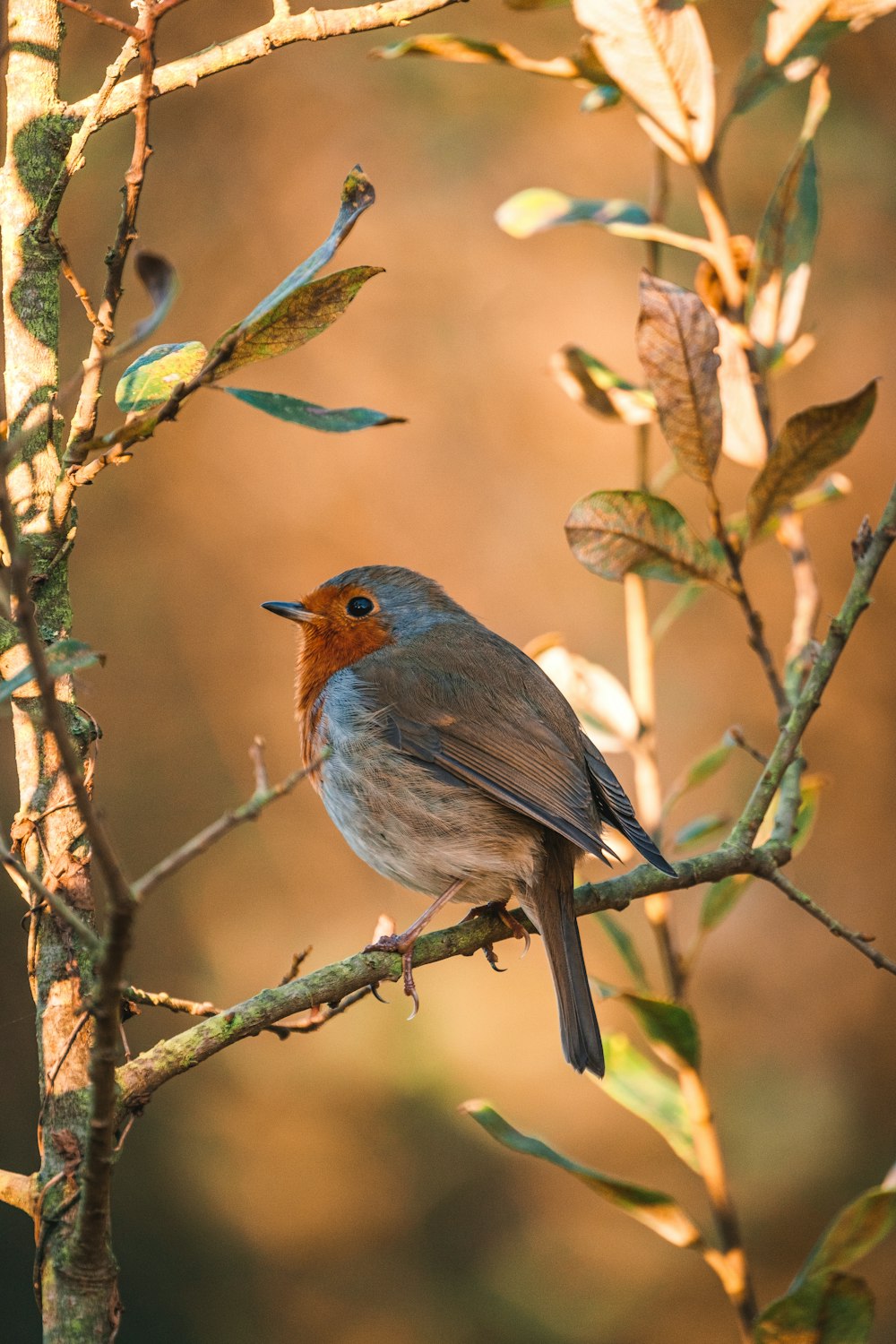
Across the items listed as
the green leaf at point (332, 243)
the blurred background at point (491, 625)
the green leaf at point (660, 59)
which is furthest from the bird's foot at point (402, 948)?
the blurred background at point (491, 625)

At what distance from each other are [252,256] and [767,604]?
202cm

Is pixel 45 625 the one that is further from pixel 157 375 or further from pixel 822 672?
pixel 822 672

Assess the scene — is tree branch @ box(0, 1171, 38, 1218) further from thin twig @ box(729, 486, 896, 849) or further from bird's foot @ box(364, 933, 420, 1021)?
thin twig @ box(729, 486, 896, 849)

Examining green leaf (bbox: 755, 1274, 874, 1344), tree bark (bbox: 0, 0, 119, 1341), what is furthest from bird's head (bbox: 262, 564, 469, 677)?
green leaf (bbox: 755, 1274, 874, 1344)

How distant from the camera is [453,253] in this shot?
4.41m

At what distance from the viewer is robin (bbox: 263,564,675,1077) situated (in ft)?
6.89

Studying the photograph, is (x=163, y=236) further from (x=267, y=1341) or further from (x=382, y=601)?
(x=267, y=1341)

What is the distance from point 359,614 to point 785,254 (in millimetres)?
1111

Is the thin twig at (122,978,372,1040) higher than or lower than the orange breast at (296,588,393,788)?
lower

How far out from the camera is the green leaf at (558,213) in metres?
1.97

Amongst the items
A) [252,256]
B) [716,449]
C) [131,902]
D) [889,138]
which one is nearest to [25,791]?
[131,902]

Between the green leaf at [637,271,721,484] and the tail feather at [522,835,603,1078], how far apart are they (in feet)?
2.38

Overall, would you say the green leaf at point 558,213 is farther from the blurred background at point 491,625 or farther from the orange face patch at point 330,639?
the blurred background at point 491,625

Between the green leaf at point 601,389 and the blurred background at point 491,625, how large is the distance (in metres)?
2.04
